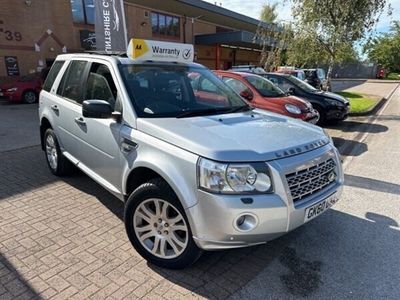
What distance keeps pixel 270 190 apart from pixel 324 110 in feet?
Answer: 25.0

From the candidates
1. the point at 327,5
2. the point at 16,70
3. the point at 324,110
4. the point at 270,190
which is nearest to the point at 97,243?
the point at 270,190

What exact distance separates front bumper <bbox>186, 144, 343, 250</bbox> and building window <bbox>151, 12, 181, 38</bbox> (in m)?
26.2

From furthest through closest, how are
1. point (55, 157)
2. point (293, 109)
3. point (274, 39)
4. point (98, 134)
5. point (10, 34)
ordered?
1. point (10, 34)
2. point (274, 39)
3. point (293, 109)
4. point (55, 157)
5. point (98, 134)

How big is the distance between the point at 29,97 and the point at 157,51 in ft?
48.7

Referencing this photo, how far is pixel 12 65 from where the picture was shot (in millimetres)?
18891

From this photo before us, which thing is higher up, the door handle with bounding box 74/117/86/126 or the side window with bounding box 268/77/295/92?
the door handle with bounding box 74/117/86/126

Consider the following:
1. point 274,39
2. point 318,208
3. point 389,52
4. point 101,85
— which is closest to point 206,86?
point 101,85

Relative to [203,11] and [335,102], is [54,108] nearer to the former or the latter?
[335,102]

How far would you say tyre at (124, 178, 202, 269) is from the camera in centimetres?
281

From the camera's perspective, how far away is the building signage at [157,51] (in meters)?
3.77

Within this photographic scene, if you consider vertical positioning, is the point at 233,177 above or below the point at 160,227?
above

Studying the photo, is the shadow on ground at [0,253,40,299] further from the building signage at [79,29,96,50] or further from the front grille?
the building signage at [79,29,96,50]

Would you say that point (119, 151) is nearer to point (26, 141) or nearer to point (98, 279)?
point (98, 279)

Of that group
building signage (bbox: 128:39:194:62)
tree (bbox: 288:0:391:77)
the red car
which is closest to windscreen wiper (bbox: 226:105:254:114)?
building signage (bbox: 128:39:194:62)
